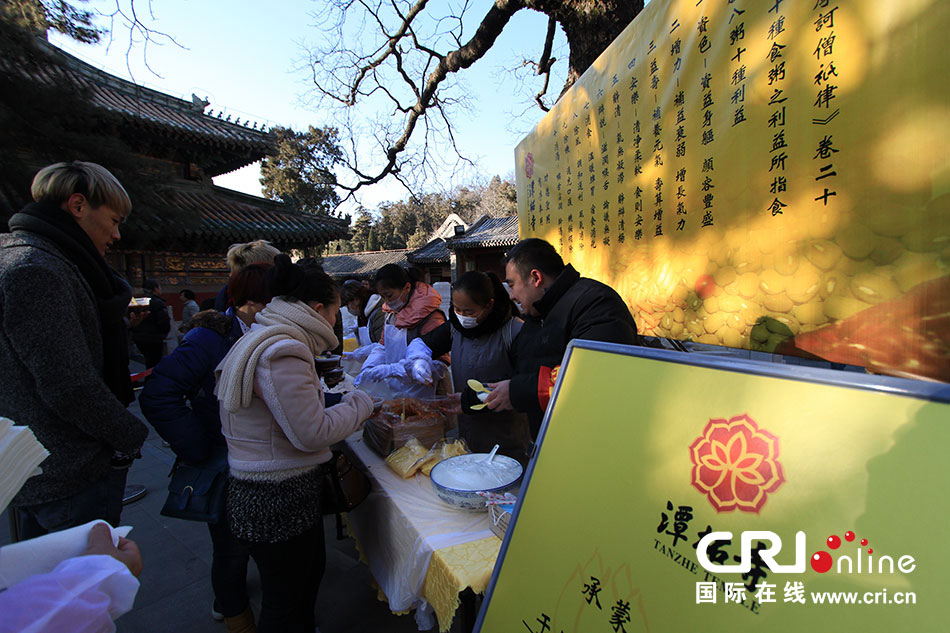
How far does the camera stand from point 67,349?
1275 mm

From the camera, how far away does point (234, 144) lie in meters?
9.12

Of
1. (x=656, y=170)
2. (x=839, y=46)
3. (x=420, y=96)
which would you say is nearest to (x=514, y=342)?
(x=656, y=170)

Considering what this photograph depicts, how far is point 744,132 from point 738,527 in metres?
1.39

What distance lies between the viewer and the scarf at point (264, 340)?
1342 millimetres

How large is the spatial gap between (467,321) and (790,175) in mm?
1464

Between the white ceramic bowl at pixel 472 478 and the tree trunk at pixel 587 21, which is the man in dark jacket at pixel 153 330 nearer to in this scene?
the tree trunk at pixel 587 21

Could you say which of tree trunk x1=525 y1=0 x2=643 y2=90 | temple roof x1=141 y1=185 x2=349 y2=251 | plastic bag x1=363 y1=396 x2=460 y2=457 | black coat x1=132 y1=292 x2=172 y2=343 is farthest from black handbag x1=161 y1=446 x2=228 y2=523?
temple roof x1=141 y1=185 x2=349 y2=251

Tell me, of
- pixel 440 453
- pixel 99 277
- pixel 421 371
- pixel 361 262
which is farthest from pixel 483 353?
pixel 361 262

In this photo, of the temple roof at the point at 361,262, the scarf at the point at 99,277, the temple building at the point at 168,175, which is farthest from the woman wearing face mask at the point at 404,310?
the temple roof at the point at 361,262

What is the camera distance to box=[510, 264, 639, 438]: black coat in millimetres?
1591

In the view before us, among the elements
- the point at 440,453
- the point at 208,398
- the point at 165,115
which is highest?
the point at 165,115

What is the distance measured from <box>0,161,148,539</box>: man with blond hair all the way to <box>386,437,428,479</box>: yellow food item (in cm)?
90

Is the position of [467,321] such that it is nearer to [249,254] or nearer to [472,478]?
[472,478]

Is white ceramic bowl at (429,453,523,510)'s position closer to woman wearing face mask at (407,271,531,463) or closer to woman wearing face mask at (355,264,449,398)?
woman wearing face mask at (407,271,531,463)
